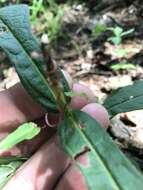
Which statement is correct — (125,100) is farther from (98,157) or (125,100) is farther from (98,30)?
(98,30)

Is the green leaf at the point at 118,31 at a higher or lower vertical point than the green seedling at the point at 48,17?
lower

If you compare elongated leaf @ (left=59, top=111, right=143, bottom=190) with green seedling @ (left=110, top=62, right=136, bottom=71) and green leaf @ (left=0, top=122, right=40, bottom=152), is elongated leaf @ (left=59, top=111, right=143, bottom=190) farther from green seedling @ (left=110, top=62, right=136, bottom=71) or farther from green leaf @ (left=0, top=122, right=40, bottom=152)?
green seedling @ (left=110, top=62, right=136, bottom=71)

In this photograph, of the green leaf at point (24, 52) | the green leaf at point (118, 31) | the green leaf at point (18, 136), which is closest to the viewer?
the green leaf at point (18, 136)

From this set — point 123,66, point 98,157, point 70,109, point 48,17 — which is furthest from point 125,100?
point 48,17

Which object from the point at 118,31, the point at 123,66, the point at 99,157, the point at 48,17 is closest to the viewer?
the point at 99,157

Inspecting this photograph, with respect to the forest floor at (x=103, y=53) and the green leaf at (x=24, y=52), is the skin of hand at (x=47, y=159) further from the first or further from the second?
the forest floor at (x=103, y=53)

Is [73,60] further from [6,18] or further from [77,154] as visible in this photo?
[77,154]

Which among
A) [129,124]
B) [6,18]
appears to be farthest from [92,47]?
[6,18]

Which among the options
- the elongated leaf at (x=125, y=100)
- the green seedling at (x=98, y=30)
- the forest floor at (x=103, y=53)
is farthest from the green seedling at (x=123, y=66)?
the elongated leaf at (x=125, y=100)
